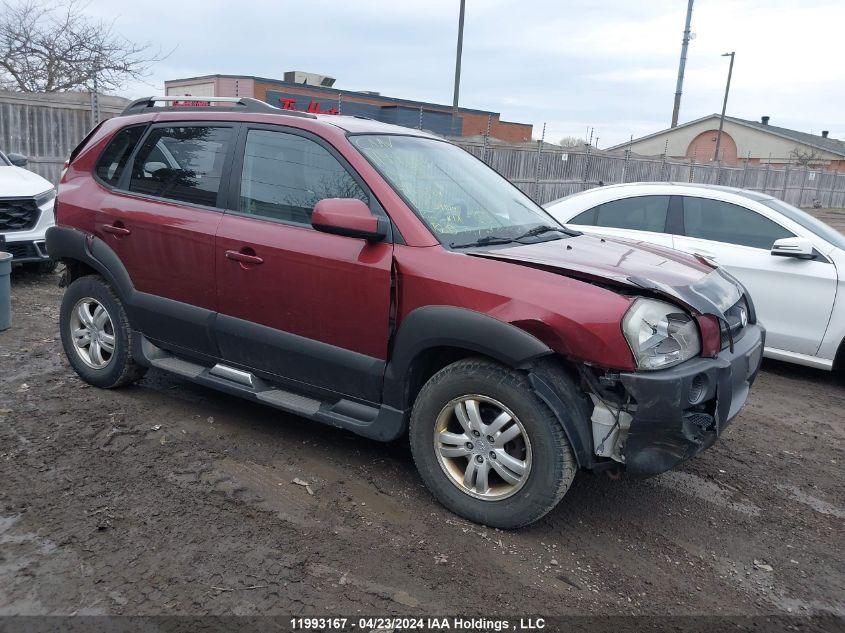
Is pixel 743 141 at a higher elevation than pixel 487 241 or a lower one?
higher

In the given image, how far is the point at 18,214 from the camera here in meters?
7.86

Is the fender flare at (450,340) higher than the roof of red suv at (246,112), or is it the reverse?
the roof of red suv at (246,112)

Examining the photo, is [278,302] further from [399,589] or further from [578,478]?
[578,478]

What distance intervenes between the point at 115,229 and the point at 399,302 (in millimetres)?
2177

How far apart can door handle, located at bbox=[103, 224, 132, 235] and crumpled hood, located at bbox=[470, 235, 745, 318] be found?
240 centimetres

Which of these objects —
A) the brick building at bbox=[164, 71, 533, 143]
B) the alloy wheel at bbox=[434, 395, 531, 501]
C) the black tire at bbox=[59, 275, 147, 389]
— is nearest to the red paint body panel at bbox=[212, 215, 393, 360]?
the alloy wheel at bbox=[434, 395, 531, 501]

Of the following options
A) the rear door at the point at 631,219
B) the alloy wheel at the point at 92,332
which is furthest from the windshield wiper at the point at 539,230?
the alloy wheel at the point at 92,332

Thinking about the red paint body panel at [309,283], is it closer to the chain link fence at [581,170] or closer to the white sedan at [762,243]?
the white sedan at [762,243]

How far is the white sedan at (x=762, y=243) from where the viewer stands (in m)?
5.73

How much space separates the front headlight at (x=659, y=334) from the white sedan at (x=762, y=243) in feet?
10.5

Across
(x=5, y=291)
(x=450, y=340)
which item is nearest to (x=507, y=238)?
(x=450, y=340)

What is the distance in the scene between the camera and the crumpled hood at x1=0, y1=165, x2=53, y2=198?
7852mm

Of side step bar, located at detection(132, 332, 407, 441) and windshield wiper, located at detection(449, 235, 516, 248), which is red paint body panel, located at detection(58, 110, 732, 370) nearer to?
windshield wiper, located at detection(449, 235, 516, 248)

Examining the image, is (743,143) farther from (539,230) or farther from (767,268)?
(539,230)
